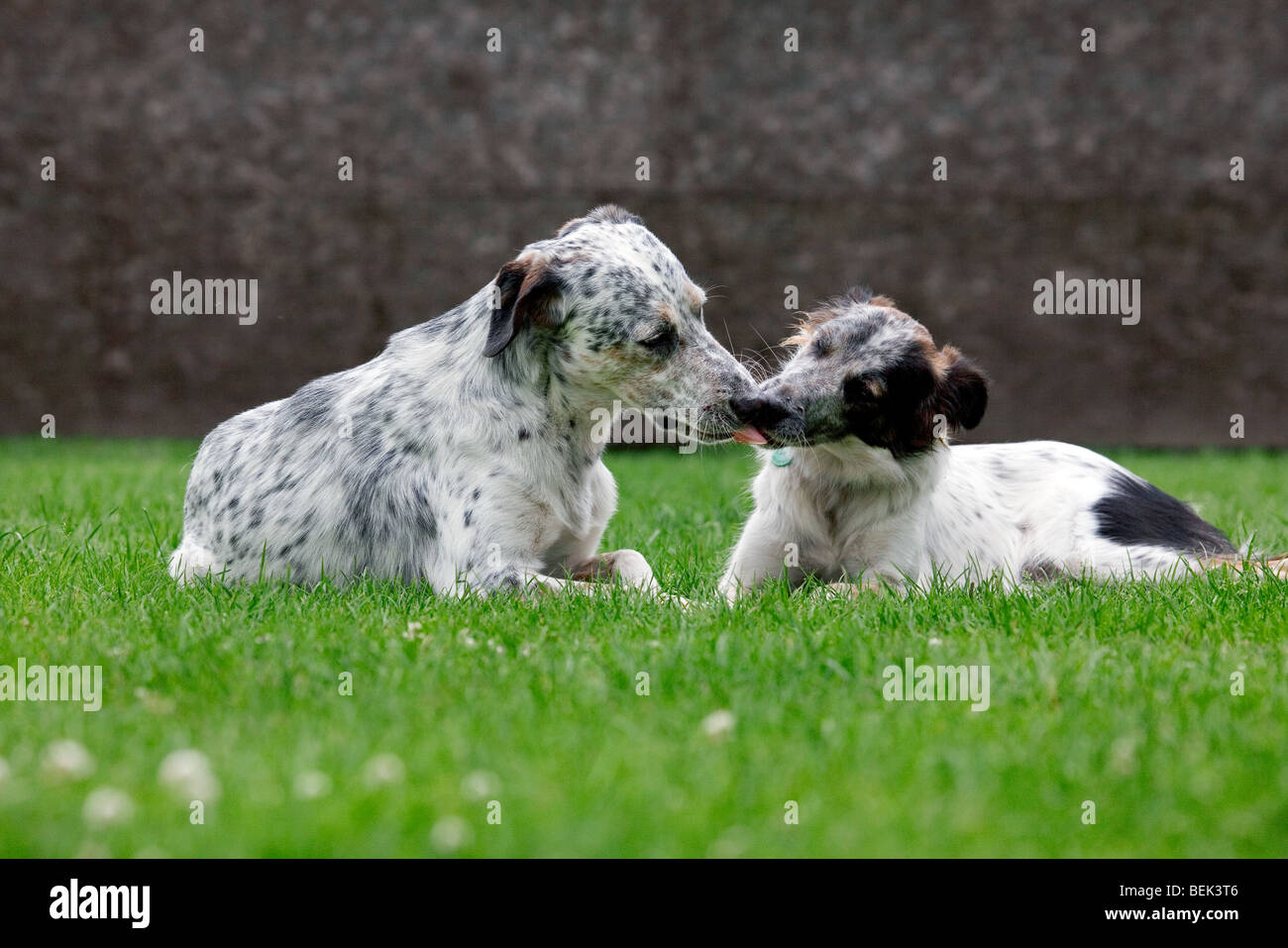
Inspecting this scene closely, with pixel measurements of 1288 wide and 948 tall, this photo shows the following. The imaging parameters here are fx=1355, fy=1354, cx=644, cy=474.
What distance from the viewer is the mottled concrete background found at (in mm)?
11742

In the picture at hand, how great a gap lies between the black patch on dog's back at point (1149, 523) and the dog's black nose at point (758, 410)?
1.60 metres

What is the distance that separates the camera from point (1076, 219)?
1200 centimetres

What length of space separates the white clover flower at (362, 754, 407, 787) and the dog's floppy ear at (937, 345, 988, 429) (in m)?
3.02

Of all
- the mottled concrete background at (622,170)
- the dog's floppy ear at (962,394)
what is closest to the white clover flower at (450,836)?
the dog's floppy ear at (962,394)

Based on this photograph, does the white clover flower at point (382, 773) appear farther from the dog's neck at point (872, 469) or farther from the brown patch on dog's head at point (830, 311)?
the brown patch on dog's head at point (830, 311)

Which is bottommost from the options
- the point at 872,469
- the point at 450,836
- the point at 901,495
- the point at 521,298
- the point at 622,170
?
the point at 450,836

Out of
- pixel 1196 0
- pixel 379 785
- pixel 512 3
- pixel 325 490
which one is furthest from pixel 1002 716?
pixel 1196 0

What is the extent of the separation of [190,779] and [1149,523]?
168 inches

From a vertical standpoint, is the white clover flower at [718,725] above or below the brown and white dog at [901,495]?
below

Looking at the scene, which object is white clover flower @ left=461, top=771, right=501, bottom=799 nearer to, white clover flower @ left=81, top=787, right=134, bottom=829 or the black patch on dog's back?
white clover flower @ left=81, top=787, right=134, bottom=829

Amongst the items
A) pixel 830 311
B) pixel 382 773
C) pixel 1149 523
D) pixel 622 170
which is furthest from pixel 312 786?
pixel 622 170

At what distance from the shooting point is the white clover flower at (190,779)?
2582 mm

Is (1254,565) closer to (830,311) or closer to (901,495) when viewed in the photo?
(901,495)

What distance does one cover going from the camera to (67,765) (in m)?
2.70
